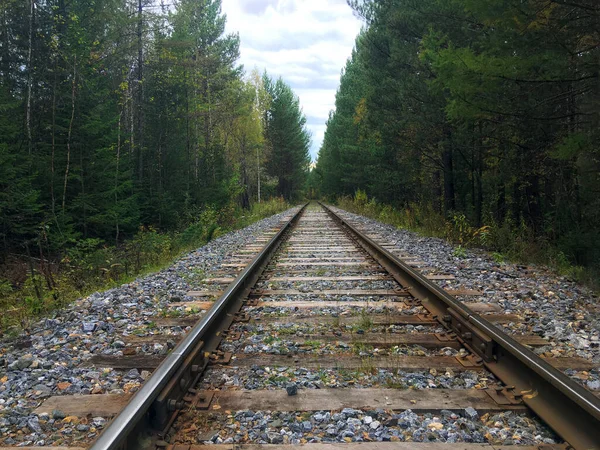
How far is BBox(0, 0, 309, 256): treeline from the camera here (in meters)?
10.7

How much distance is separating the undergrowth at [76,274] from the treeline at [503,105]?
568 cm

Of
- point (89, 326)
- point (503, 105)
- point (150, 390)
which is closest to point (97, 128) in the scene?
point (89, 326)

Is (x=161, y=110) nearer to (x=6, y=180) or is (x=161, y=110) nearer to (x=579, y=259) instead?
(x=6, y=180)

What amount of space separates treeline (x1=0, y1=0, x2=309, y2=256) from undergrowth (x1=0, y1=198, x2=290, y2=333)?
556 millimetres

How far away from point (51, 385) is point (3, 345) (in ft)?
3.91

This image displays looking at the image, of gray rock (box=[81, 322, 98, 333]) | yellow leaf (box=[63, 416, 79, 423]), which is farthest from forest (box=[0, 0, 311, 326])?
yellow leaf (box=[63, 416, 79, 423])

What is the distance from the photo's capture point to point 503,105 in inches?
279

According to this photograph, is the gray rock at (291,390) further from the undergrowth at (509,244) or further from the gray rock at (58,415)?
the undergrowth at (509,244)

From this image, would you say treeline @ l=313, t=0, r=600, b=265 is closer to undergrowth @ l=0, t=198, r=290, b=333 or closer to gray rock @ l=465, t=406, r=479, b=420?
gray rock @ l=465, t=406, r=479, b=420

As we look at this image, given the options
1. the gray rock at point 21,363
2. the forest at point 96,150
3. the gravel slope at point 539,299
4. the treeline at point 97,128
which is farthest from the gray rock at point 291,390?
the treeline at point 97,128

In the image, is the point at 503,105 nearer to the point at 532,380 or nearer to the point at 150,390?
the point at 532,380

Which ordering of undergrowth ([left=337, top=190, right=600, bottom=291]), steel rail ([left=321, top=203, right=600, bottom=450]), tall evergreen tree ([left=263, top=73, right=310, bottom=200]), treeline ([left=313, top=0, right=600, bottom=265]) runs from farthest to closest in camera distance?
1. tall evergreen tree ([left=263, top=73, right=310, bottom=200])
2. undergrowth ([left=337, top=190, right=600, bottom=291])
3. treeline ([left=313, top=0, right=600, bottom=265])
4. steel rail ([left=321, top=203, right=600, bottom=450])

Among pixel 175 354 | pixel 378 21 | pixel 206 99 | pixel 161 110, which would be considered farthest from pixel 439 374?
pixel 206 99

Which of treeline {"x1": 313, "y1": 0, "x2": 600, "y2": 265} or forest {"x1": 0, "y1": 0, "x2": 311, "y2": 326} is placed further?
forest {"x1": 0, "y1": 0, "x2": 311, "y2": 326}
